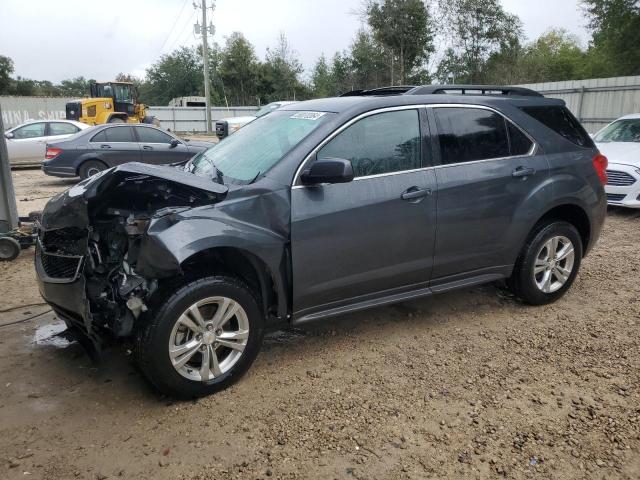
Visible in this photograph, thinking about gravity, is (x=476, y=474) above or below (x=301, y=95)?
below

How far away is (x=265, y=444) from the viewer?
9.22ft

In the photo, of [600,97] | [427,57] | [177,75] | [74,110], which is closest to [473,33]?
[427,57]

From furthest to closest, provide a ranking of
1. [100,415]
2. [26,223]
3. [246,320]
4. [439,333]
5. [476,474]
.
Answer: [26,223], [439,333], [246,320], [100,415], [476,474]

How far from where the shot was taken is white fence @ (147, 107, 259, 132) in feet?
123

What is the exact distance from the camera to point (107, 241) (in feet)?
11.2

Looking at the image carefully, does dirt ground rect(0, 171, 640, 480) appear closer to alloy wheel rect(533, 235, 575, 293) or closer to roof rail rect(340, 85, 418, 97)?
alloy wheel rect(533, 235, 575, 293)

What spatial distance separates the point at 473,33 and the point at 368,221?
2895 cm

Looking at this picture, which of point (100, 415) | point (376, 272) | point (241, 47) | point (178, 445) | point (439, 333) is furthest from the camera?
point (241, 47)

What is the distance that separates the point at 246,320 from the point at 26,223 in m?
4.87

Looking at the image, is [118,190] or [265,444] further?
[118,190]

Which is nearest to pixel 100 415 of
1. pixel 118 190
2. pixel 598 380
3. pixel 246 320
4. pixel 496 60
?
pixel 246 320

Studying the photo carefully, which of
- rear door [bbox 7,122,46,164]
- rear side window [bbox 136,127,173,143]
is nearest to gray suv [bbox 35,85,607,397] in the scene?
rear side window [bbox 136,127,173,143]

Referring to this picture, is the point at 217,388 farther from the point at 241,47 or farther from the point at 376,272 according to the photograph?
the point at 241,47

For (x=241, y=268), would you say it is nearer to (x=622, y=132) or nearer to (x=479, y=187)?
(x=479, y=187)
